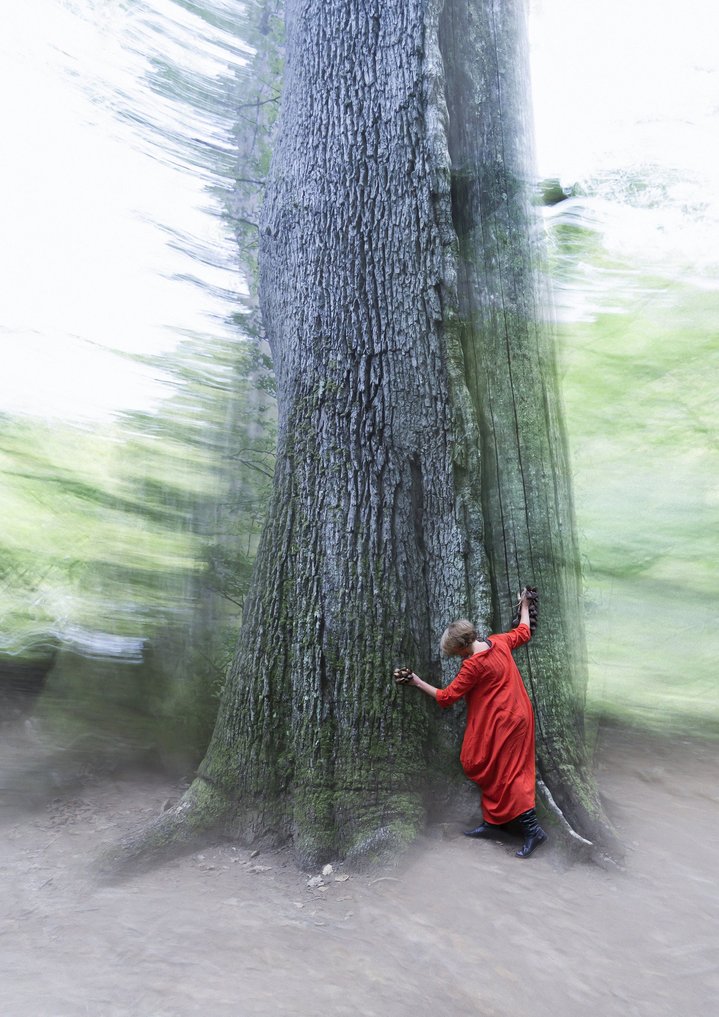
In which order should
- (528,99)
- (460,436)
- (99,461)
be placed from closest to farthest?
(460,436)
(528,99)
(99,461)

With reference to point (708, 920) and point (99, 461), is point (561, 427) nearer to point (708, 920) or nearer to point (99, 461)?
point (708, 920)

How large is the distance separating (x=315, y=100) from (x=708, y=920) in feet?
13.4

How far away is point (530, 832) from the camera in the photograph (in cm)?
302

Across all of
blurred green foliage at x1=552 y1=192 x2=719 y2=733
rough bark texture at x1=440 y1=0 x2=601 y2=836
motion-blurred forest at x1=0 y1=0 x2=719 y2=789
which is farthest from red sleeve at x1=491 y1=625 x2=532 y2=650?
blurred green foliage at x1=552 y1=192 x2=719 y2=733

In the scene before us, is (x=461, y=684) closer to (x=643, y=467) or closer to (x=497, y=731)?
(x=497, y=731)

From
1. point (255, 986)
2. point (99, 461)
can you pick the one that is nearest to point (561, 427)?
point (255, 986)

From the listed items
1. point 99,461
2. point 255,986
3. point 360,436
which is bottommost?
point 255,986

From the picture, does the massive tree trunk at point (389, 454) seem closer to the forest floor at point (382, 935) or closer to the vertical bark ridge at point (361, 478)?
the vertical bark ridge at point (361, 478)

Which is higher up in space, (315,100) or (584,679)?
(315,100)

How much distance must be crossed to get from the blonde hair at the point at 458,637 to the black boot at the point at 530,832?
2.44 ft

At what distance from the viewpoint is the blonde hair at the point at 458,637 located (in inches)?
122

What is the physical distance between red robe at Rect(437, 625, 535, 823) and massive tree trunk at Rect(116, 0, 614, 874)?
0.52ft

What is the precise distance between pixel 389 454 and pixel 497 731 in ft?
4.41

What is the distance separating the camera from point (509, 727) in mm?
3064
